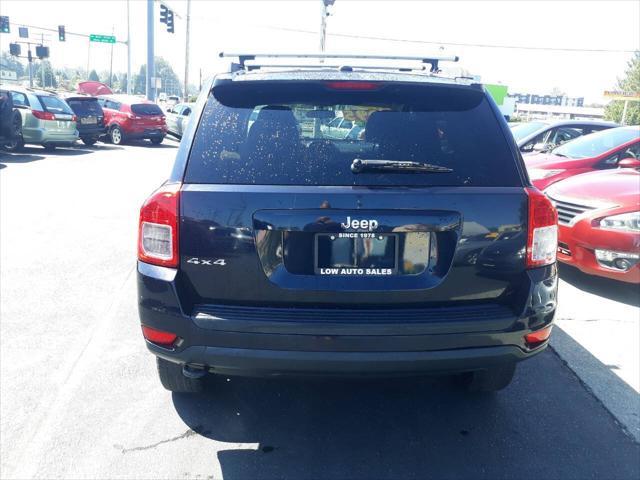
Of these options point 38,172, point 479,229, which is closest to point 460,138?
point 479,229

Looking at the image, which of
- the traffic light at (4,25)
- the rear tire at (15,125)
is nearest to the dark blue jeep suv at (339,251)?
the rear tire at (15,125)

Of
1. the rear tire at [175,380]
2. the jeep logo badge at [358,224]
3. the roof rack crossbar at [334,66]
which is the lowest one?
the rear tire at [175,380]

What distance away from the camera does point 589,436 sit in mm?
3236

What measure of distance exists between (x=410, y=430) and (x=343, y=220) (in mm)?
1386

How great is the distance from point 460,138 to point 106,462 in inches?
89.9

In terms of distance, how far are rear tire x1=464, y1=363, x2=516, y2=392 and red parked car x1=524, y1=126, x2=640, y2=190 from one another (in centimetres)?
545

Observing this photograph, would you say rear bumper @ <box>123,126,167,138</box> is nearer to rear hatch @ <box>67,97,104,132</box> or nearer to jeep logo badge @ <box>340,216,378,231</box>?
rear hatch @ <box>67,97,104,132</box>

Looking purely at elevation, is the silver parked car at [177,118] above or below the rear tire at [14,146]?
above

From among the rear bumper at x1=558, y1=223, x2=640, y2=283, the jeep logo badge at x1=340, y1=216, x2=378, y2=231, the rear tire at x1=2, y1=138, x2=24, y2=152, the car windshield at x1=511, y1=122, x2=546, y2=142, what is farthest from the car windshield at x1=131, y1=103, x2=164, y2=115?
the jeep logo badge at x1=340, y1=216, x2=378, y2=231

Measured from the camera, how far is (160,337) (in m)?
2.73

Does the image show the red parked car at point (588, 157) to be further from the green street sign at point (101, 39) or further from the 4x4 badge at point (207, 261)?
the green street sign at point (101, 39)

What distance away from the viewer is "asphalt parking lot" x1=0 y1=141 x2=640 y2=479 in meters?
2.93

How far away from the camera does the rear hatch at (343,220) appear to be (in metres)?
2.56

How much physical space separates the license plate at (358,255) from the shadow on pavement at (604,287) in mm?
3863
